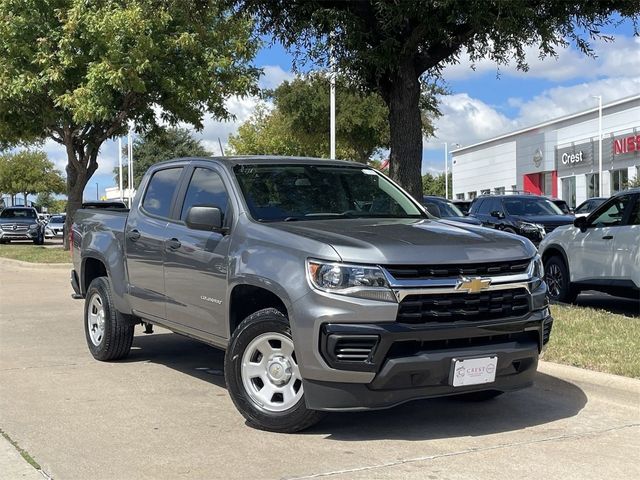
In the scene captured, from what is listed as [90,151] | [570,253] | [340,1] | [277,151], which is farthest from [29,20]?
[277,151]

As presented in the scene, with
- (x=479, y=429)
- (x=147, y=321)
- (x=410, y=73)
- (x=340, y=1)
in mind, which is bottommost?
(x=479, y=429)

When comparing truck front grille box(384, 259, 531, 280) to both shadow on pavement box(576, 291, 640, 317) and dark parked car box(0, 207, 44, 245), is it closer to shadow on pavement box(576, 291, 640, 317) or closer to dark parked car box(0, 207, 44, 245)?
shadow on pavement box(576, 291, 640, 317)

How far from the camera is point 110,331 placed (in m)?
7.70

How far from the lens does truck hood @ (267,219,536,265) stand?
4.93 metres

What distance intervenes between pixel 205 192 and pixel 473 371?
2.76 metres

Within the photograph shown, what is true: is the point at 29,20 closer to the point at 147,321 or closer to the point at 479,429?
the point at 147,321

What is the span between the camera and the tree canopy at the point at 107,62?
1944 centimetres

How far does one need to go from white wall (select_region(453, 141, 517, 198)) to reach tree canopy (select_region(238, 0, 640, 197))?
157 ft

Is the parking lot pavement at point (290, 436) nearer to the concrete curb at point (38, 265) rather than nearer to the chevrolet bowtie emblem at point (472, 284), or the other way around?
the chevrolet bowtie emblem at point (472, 284)

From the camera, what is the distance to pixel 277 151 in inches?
2060

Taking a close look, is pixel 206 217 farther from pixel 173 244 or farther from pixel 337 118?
pixel 337 118

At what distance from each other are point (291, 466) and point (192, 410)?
1.57 meters

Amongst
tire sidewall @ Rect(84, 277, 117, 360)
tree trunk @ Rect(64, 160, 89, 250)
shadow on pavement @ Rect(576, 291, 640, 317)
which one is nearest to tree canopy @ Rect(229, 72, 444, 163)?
tree trunk @ Rect(64, 160, 89, 250)

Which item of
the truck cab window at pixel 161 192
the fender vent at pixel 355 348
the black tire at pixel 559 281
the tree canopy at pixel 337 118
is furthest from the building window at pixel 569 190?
the fender vent at pixel 355 348
